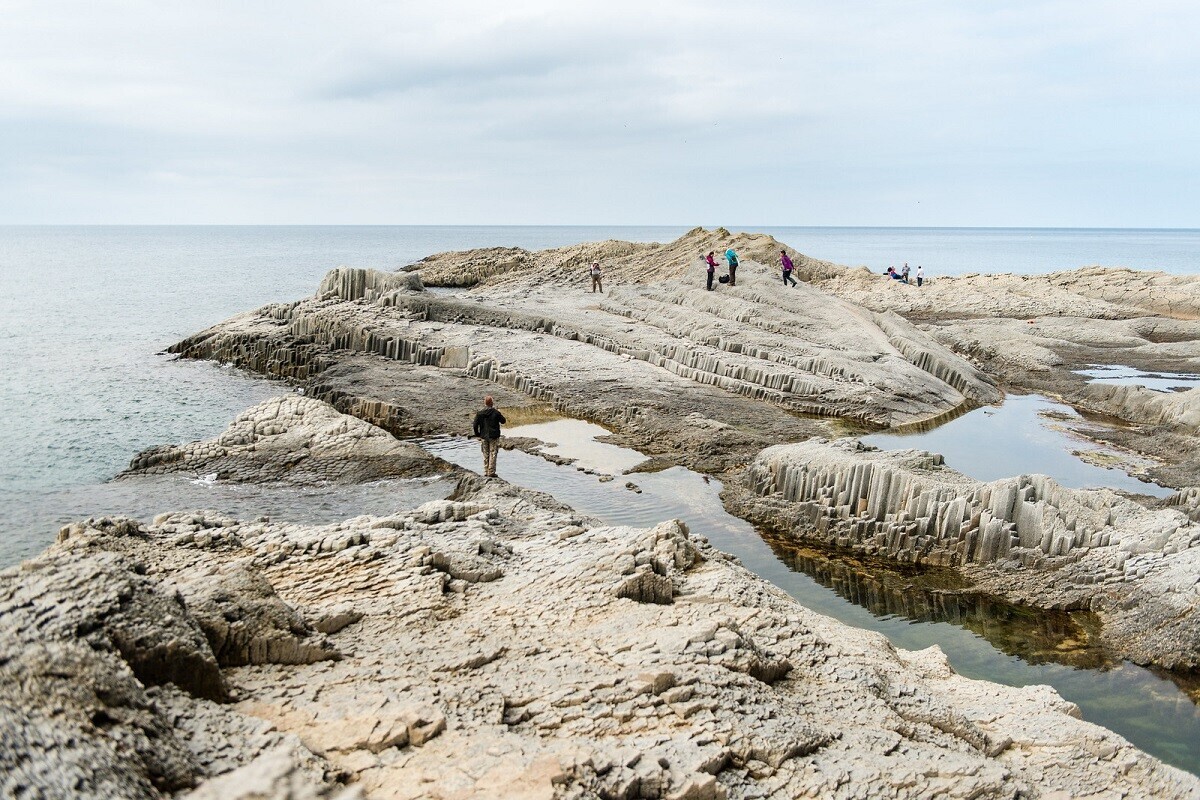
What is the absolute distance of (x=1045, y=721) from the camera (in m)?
9.67

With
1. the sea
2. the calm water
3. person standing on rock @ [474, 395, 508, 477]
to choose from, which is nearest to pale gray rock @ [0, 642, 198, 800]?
the calm water

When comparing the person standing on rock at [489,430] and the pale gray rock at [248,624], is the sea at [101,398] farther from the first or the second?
the pale gray rock at [248,624]

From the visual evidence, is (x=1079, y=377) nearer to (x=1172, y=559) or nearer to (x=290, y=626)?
(x=1172, y=559)

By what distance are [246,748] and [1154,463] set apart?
23.4m

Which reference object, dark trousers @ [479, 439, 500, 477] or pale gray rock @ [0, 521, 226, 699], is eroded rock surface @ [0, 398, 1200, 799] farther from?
dark trousers @ [479, 439, 500, 477]

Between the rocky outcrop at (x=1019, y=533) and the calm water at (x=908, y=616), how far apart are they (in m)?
0.69

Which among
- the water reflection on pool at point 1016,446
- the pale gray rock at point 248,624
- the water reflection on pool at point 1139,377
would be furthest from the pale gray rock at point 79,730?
the water reflection on pool at point 1139,377

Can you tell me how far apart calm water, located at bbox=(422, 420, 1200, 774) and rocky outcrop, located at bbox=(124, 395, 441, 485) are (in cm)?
195

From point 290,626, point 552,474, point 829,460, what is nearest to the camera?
point 290,626

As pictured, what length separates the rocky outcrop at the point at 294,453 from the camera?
20.1m

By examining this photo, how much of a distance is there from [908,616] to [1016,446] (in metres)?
12.8

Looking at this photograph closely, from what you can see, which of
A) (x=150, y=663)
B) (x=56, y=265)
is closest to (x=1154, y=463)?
(x=150, y=663)

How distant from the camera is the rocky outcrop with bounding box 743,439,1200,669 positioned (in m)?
13.6

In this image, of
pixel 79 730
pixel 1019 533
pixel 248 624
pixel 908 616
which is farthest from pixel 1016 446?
pixel 79 730
